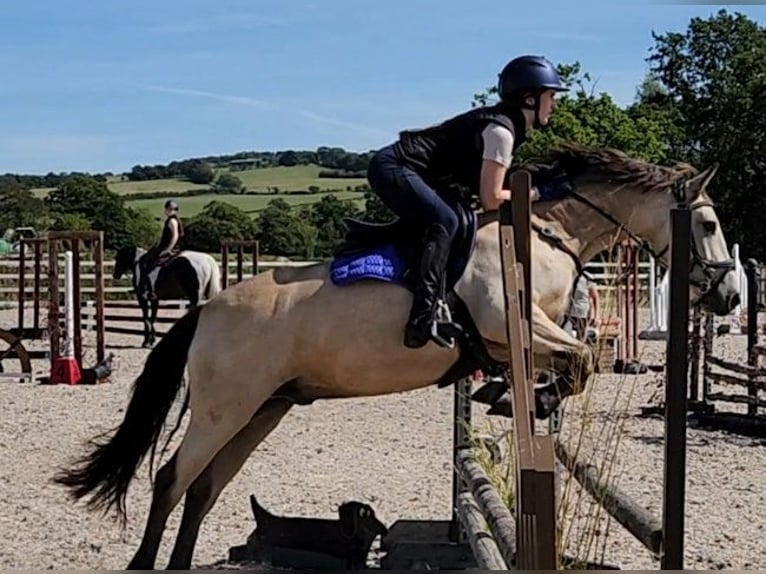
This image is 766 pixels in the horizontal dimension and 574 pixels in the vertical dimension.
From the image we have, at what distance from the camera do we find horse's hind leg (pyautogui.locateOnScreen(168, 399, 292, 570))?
15.5 feet

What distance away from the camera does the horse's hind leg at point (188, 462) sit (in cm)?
461

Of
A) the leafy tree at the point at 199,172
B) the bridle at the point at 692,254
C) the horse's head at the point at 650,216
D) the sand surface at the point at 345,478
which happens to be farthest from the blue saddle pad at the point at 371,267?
the leafy tree at the point at 199,172

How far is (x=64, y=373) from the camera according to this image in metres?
11.5

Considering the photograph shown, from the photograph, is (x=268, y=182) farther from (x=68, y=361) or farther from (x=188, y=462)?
(x=188, y=462)

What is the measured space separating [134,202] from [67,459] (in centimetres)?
5328

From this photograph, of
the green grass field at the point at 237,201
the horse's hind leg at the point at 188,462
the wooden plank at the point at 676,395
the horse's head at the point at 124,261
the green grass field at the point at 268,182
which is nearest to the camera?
the wooden plank at the point at 676,395

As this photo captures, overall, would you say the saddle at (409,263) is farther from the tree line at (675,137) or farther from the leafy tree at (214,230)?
the leafy tree at (214,230)

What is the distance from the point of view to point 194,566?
500 centimetres

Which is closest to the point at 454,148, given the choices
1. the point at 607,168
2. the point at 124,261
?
the point at 607,168

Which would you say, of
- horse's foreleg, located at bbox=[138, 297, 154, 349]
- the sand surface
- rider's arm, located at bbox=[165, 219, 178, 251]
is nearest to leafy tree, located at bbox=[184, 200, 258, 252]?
horse's foreleg, located at bbox=[138, 297, 154, 349]

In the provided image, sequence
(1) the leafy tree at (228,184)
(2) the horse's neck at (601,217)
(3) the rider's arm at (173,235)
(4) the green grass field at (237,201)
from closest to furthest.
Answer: (2) the horse's neck at (601,217)
(3) the rider's arm at (173,235)
(4) the green grass field at (237,201)
(1) the leafy tree at (228,184)

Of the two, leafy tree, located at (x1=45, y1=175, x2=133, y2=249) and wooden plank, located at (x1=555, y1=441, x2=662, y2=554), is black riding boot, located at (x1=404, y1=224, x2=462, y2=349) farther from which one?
leafy tree, located at (x1=45, y1=175, x2=133, y2=249)

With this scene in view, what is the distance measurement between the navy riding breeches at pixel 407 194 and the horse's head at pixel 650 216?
2.05 ft

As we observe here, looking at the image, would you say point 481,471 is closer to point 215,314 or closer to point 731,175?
point 215,314
